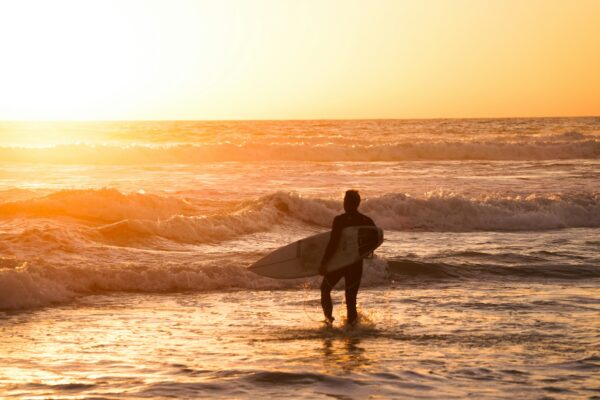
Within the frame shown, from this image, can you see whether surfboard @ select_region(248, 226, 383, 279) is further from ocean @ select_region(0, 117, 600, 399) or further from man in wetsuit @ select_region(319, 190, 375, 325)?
ocean @ select_region(0, 117, 600, 399)

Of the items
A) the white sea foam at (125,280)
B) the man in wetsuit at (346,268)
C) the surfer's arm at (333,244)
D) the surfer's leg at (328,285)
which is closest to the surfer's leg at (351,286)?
the man in wetsuit at (346,268)

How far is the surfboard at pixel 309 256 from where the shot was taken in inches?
392

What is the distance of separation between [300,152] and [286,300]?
1471 inches

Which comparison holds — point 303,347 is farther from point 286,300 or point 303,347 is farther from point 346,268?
point 286,300

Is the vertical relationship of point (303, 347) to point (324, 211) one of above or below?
below

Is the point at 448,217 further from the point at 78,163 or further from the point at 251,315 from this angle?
the point at 78,163

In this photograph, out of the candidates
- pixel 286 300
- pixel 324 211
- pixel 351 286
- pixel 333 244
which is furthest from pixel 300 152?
pixel 333 244

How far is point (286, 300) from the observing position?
12.1m

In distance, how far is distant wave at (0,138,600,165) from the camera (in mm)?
45719

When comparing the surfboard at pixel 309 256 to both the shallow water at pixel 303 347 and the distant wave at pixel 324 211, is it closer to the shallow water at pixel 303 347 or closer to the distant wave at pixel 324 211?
the shallow water at pixel 303 347

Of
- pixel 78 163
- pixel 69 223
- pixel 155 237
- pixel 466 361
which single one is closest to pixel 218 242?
pixel 155 237

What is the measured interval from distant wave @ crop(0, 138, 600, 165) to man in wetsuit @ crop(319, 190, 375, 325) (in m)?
35.7

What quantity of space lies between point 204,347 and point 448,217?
14.1 meters

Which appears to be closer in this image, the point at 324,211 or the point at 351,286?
the point at 351,286
